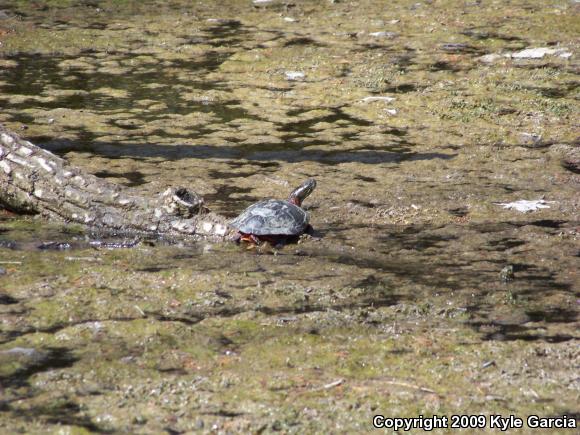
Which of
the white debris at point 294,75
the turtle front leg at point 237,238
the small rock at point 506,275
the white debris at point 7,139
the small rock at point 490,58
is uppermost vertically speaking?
the white debris at point 7,139

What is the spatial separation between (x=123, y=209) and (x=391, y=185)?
6.05ft

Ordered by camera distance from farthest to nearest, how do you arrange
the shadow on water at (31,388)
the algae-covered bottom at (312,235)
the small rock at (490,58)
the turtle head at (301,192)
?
the small rock at (490,58) → the turtle head at (301,192) → the algae-covered bottom at (312,235) → the shadow on water at (31,388)

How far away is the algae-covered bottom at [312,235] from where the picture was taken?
11.0 ft

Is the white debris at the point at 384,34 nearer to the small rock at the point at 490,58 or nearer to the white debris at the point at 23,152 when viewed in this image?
the small rock at the point at 490,58

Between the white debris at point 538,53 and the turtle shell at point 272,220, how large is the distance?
15.4 feet

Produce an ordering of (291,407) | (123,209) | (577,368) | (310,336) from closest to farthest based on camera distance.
Result: (291,407), (577,368), (310,336), (123,209)

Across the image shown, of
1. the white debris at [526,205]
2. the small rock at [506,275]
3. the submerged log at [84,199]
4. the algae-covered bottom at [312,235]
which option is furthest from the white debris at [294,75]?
the small rock at [506,275]

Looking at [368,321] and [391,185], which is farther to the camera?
[391,185]

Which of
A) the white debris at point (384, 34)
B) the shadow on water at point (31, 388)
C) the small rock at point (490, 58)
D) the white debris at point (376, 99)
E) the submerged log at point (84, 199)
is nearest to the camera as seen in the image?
the shadow on water at point (31, 388)

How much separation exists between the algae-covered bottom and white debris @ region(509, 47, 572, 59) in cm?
6

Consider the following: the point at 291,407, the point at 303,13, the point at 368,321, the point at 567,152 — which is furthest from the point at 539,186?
the point at 303,13

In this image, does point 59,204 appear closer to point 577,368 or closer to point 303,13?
point 577,368

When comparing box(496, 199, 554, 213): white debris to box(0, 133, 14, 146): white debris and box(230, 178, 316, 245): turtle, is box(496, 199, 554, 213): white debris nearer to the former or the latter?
box(230, 178, 316, 245): turtle

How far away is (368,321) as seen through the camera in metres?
3.99
